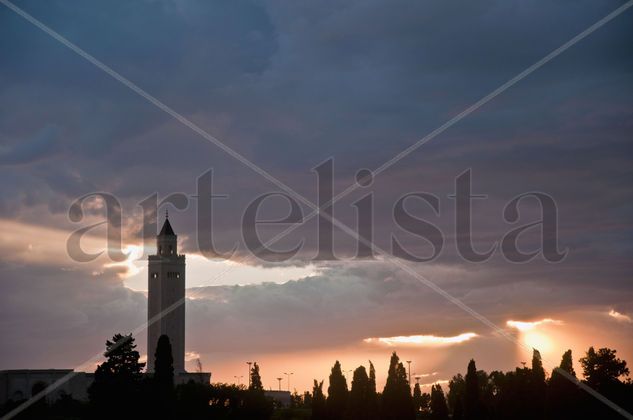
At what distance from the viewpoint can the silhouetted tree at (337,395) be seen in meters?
102

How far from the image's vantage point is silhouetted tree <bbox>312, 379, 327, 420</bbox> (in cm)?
10138

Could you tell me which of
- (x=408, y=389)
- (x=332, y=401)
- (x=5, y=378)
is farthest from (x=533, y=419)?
(x=5, y=378)

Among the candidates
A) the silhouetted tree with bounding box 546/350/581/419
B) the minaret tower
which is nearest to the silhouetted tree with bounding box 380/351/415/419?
the silhouetted tree with bounding box 546/350/581/419

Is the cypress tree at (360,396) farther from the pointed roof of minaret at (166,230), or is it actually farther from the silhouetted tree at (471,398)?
the pointed roof of minaret at (166,230)

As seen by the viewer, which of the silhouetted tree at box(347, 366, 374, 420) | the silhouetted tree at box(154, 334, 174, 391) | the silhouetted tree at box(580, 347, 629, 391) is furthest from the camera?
the silhouetted tree at box(580, 347, 629, 391)

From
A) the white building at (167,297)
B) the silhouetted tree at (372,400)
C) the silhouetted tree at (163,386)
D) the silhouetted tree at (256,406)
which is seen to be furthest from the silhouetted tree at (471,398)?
the white building at (167,297)

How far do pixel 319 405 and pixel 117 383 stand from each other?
29392 mm

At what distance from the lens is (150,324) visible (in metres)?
158

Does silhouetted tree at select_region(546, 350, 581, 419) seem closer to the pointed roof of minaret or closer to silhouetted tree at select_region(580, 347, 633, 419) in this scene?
silhouetted tree at select_region(580, 347, 633, 419)

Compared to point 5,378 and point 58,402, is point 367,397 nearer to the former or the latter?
point 58,402

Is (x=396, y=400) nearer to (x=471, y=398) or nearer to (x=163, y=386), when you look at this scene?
(x=471, y=398)

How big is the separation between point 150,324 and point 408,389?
242 ft

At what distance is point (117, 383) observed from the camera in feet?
260

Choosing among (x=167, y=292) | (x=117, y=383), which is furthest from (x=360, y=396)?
(x=167, y=292)
